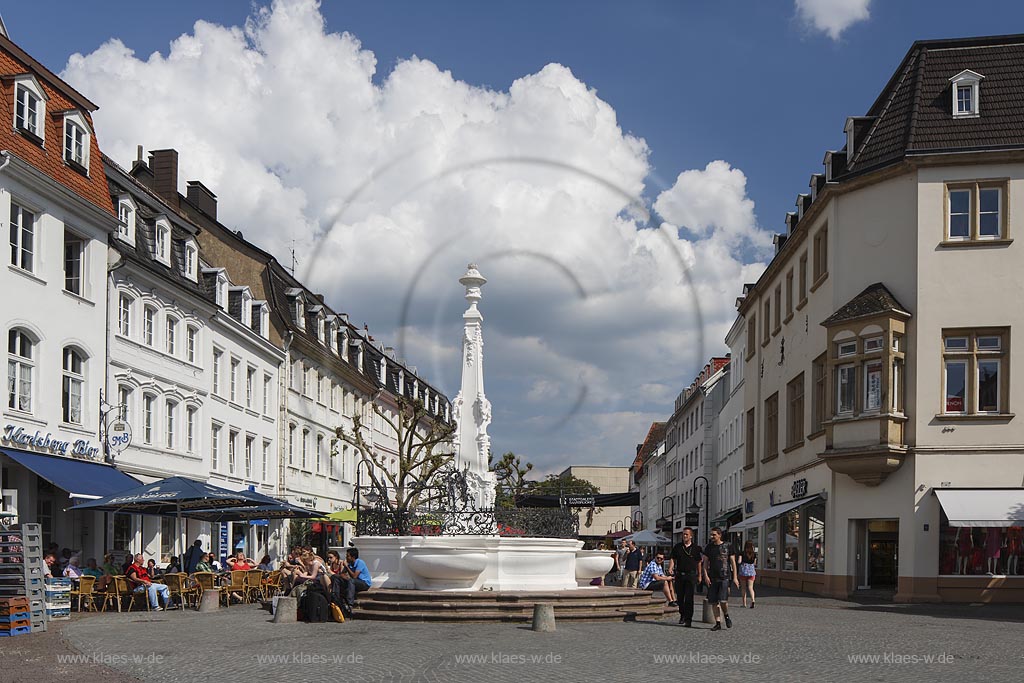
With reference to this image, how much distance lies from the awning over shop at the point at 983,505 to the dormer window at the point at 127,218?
23.5 meters

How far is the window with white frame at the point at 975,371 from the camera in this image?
3195 cm

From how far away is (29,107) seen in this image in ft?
99.3

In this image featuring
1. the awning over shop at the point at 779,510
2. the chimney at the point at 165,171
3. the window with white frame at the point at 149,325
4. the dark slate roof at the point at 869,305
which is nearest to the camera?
the dark slate roof at the point at 869,305

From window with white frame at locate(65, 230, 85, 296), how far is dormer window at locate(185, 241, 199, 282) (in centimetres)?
899

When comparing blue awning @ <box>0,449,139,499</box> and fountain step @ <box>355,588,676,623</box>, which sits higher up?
blue awning @ <box>0,449,139,499</box>

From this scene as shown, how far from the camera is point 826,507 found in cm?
3562

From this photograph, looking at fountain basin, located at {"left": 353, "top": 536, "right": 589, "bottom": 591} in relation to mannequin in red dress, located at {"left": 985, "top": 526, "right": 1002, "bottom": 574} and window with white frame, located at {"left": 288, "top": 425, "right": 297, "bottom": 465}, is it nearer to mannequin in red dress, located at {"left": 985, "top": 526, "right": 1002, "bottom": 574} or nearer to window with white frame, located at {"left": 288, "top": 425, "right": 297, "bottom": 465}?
mannequin in red dress, located at {"left": 985, "top": 526, "right": 1002, "bottom": 574}

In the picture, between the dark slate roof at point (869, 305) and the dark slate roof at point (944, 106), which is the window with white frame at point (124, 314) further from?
the dark slate roof at point (944, 106)

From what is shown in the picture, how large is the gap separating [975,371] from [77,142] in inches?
952

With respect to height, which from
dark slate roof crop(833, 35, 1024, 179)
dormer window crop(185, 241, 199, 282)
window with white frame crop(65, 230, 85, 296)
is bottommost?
window with white frame crop(65, 230, 85, 296)

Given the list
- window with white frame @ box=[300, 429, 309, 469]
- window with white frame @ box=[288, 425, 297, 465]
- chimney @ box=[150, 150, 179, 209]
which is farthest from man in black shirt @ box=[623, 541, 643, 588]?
window with white frame @ box=[300, 429, 309, 469]

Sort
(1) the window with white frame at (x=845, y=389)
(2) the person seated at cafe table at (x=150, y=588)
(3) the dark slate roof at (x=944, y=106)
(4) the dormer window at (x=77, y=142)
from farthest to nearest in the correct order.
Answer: (1) the window with white frame at (x=845, y=389) → (3) the dark slate roof at (x=944, y=106) → (4) the dormer window at (x=77, y=142) → (2) the person seated at cafe table at (x=150, y=588)

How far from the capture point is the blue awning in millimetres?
27938

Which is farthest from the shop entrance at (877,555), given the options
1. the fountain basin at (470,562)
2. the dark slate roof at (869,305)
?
the fountain basin at (470,562)
